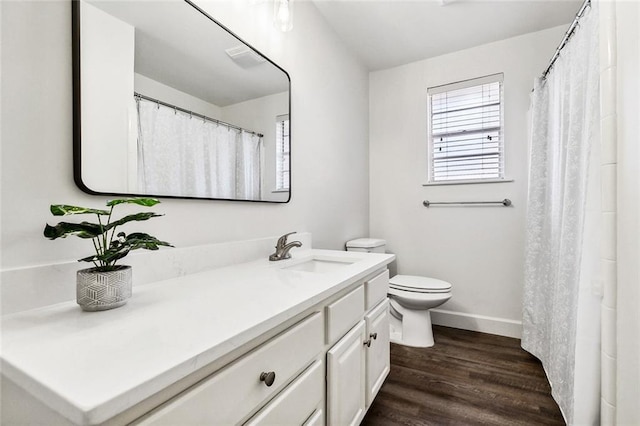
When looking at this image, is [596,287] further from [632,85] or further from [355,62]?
[355,62]

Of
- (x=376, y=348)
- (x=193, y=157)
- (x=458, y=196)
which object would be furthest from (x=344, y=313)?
(x=458, y=196)

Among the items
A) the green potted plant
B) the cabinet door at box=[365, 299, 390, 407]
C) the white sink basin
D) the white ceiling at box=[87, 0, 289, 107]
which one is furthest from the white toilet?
the green potted plant

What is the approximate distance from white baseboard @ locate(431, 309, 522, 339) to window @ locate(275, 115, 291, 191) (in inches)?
76.6

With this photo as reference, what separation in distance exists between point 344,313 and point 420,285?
133cm

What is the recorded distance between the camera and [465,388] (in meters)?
1.71

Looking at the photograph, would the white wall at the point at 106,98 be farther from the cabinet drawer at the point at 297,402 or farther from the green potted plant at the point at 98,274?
the cabinet drawer at the point at 297,402

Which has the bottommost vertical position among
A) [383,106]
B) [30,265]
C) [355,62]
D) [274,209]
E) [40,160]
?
[30,265]

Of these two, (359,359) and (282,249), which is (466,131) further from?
(359,359)

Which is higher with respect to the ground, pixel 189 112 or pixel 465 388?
pixel 189 112

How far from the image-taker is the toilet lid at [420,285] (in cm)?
218

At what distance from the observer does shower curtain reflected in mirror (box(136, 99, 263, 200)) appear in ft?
3.39

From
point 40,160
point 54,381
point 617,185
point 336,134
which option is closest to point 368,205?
point 336,134

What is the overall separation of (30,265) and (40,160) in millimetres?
274

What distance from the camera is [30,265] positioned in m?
0.74
